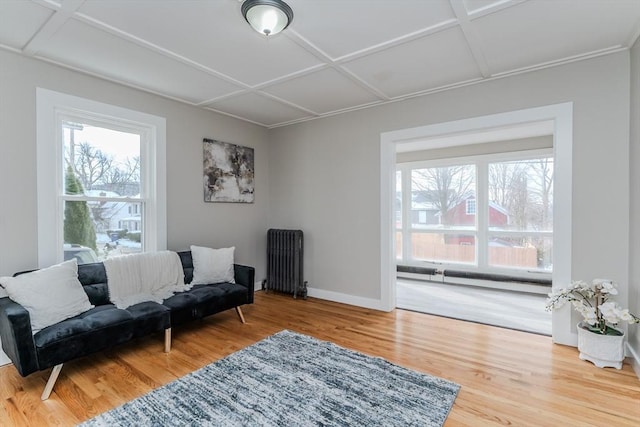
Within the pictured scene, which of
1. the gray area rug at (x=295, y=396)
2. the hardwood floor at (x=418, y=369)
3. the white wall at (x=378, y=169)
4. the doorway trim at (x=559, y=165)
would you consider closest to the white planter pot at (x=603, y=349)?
the hardwood floor at (x=418, y=369)

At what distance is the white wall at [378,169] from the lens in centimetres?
261

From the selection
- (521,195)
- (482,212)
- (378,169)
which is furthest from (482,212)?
(378,169)

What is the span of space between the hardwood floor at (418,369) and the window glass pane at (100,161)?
158 centimetres

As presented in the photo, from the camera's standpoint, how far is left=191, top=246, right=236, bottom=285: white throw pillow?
345 centimetres

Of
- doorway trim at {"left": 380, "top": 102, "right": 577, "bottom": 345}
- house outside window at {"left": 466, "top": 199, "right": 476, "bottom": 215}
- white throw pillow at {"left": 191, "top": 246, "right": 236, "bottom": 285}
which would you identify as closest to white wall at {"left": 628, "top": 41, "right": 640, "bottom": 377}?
doorway trim at {"left": 380, "top": 102, "right": 577, "bottom": 345}

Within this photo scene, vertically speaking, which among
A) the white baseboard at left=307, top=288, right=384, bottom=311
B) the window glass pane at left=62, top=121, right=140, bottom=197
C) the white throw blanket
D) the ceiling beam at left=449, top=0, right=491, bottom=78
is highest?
the ceiling beam at left=449, top=0, right=491, bottom=78

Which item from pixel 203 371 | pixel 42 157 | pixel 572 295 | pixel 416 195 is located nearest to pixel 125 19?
pixel 42 157

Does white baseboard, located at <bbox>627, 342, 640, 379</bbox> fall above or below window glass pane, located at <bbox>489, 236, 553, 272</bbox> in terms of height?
below

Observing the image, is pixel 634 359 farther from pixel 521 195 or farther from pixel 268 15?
pixel 268 15

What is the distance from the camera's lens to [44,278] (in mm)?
2311

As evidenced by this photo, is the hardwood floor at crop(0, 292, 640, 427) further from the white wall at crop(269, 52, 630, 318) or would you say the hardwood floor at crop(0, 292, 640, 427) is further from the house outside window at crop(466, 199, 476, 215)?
the house outside window at crop(466, 199, 476, 215)

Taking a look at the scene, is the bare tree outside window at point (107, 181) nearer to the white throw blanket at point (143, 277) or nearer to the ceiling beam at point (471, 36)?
the white throw blanket at point (143, 277)

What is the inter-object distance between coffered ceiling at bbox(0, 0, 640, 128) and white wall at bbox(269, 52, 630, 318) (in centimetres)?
20

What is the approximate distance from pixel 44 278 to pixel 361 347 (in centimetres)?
261
